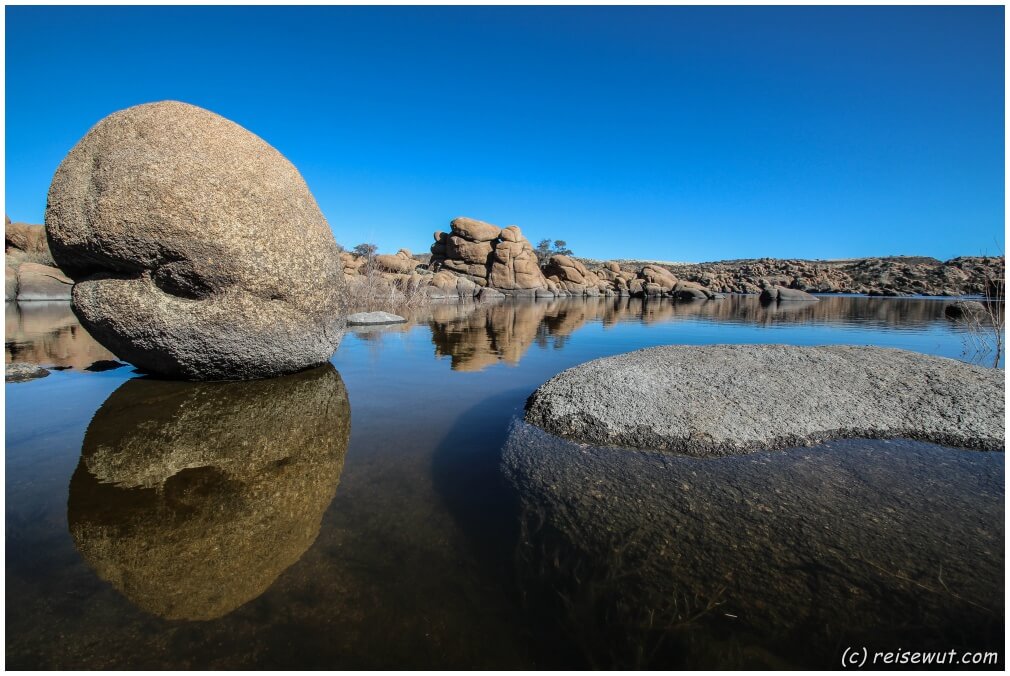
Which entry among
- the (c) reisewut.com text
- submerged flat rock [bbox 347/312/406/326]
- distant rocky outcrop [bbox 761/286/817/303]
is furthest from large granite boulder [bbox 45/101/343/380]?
distant rocky outcrop [bbox 761/286/817/303]

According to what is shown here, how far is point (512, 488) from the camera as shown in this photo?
9.23 feet

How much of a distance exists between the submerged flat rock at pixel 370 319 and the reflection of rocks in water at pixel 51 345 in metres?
6.03

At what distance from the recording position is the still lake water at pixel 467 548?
5.42ft

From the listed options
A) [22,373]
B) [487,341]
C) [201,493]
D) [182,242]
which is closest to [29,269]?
[22,373]

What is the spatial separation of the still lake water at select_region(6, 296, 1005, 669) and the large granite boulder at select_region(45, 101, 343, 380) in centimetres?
123

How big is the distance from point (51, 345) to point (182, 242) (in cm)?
650

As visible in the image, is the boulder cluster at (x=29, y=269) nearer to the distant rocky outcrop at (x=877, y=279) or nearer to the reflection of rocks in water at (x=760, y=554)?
the reflection of rocks in water at (x=760, y=554)

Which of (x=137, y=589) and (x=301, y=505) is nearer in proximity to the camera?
(x=137, y=589)

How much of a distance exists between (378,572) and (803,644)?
1.73 metres

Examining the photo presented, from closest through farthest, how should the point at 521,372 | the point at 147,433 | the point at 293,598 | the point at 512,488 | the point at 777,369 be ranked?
the point at 293,598 < the point at 512,488 < the point at 147,433 < the point at 777,369 < the point at 521,372

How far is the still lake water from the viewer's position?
165 cm

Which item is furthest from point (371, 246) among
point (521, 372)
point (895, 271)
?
point (895, 271)

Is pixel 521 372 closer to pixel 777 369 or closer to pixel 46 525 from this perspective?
pixel 777 369

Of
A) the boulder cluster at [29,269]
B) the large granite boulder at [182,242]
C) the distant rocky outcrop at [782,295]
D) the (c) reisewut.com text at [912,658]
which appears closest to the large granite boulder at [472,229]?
→ the distant rocky outcrop at [782,295]
